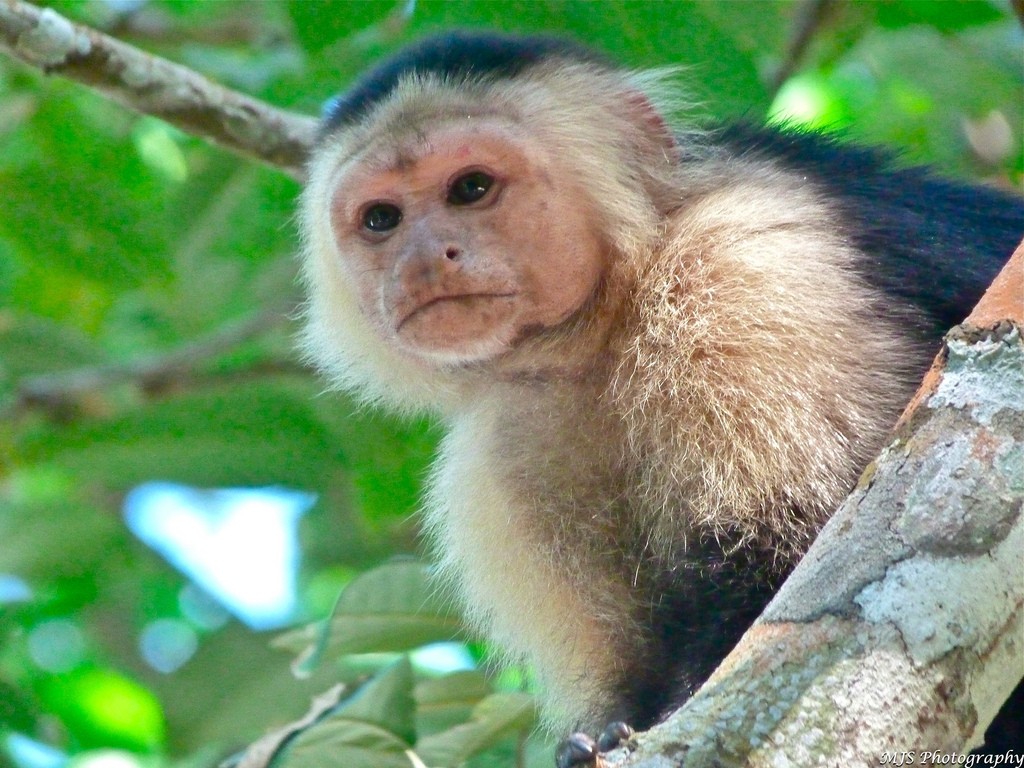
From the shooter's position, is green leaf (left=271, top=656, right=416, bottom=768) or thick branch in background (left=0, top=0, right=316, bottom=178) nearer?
green leaf (left=271, top=656, right=416, bottom=768)

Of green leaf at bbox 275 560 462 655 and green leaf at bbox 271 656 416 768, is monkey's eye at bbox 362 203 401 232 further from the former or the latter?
green leaf at bbox 271 656 416 768

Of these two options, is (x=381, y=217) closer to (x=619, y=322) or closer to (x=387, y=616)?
(x=619, y=322)

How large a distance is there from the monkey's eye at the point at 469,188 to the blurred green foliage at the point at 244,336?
652 mm

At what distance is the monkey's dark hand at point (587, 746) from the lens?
2.29 metres

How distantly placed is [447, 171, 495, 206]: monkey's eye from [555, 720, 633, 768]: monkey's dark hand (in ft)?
4.60

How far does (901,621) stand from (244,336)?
13.8ft

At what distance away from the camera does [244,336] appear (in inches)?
224

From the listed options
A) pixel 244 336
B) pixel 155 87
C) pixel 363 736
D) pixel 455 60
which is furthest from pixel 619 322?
pixel 244 336

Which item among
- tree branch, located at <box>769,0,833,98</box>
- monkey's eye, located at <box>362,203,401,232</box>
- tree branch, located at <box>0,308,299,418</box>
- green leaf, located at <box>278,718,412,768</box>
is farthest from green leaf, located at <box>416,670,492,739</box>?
tree branch, located at <box>769,0,833,98</box>

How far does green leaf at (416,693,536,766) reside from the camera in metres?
3.36

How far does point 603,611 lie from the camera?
321cm

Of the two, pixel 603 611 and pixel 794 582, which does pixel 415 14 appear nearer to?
pixel 603 611

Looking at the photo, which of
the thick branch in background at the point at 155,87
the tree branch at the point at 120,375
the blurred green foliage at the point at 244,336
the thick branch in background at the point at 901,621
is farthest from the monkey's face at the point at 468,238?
the tree branch at the point at 120,375

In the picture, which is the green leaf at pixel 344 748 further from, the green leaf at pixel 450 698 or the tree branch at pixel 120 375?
the tree branch at pixel 120 375
